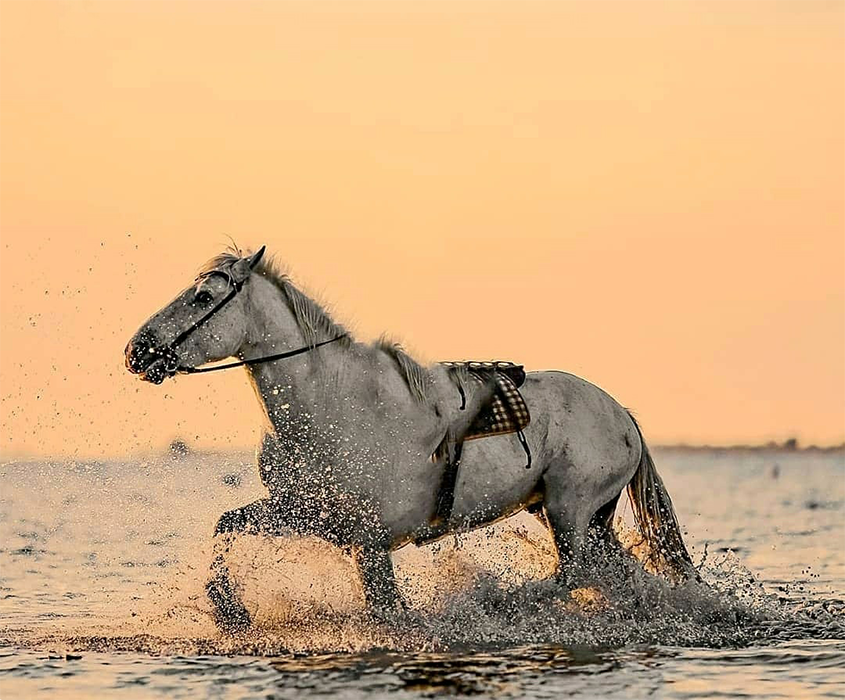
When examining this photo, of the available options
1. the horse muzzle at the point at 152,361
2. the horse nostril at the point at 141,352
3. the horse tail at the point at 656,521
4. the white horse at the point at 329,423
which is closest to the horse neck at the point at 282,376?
the white horse at the point at 329,423

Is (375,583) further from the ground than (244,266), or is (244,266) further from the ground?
(244,266)

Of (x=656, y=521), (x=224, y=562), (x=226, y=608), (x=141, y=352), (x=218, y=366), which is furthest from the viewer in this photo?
(x=656, y=521)

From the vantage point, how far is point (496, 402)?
10.1m

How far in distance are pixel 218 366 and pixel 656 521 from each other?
372cm

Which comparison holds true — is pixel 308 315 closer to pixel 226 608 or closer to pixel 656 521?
pixel 226 608

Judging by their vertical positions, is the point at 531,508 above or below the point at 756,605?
above

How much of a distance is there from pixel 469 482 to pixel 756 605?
3.18 m

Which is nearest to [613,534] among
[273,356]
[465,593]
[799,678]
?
[465,593]

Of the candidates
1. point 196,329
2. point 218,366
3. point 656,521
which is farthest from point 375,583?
point 656,521

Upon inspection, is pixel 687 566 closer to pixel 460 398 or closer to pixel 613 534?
pixel 613 534

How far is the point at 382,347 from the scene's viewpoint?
9.84 meters

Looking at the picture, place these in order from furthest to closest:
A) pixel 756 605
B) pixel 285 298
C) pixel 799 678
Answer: pixel 756 605 → pixel 285 298 → pixel 799 678

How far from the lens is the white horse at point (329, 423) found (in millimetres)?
9234

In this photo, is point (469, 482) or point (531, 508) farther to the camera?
point (531, 508)
